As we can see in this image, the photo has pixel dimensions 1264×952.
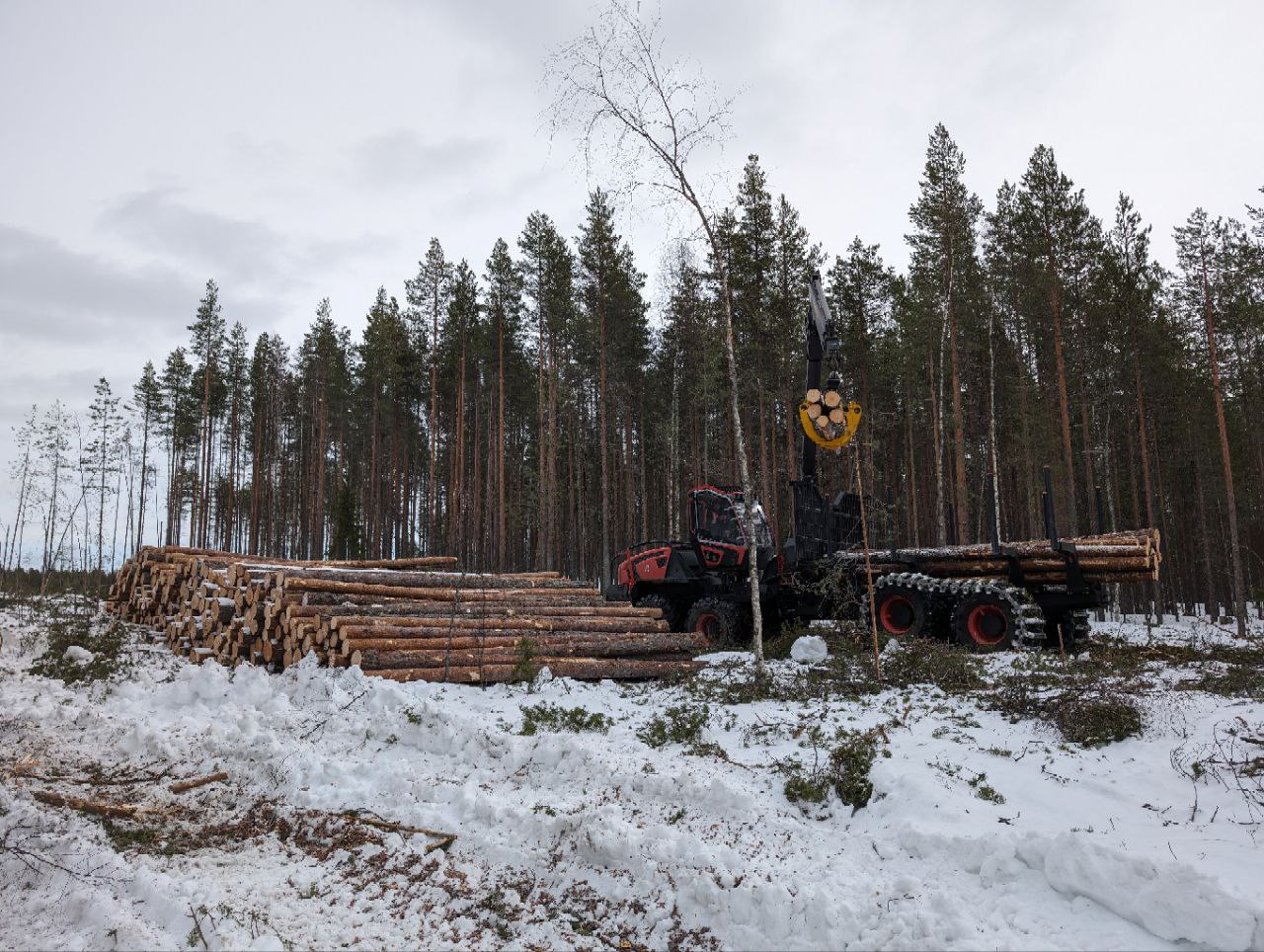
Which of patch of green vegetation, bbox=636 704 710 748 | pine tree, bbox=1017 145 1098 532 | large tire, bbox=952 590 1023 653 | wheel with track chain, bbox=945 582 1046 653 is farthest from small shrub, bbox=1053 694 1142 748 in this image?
pine tree, bbox=1017 145 1098 532

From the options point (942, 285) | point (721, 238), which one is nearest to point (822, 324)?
point (721, 238)

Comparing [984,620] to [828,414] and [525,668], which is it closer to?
Answer: [828,414]

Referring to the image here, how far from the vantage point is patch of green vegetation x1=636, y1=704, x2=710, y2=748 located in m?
6.63

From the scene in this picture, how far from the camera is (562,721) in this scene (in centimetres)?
720

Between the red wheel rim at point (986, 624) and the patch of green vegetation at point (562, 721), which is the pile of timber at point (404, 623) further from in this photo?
the red wheel rim at point (986, 624)

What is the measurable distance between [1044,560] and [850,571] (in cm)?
285

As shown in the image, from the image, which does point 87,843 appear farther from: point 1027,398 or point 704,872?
point 1027,398

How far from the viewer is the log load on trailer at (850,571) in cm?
1038

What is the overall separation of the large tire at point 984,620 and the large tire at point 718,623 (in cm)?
370

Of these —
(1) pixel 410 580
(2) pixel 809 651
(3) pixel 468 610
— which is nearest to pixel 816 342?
(2) pixel 809 651

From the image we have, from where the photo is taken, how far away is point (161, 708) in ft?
25.2

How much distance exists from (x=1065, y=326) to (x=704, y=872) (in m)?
21.3

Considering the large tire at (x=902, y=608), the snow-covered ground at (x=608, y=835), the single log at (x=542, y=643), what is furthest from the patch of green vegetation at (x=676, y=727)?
the large tire at (x=902, y=608)

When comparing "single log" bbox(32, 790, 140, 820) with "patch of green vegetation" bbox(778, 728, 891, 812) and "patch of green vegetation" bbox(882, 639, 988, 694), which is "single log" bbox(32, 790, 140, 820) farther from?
"patch of green vegetation" bbox(882, 639, 988, 694)
